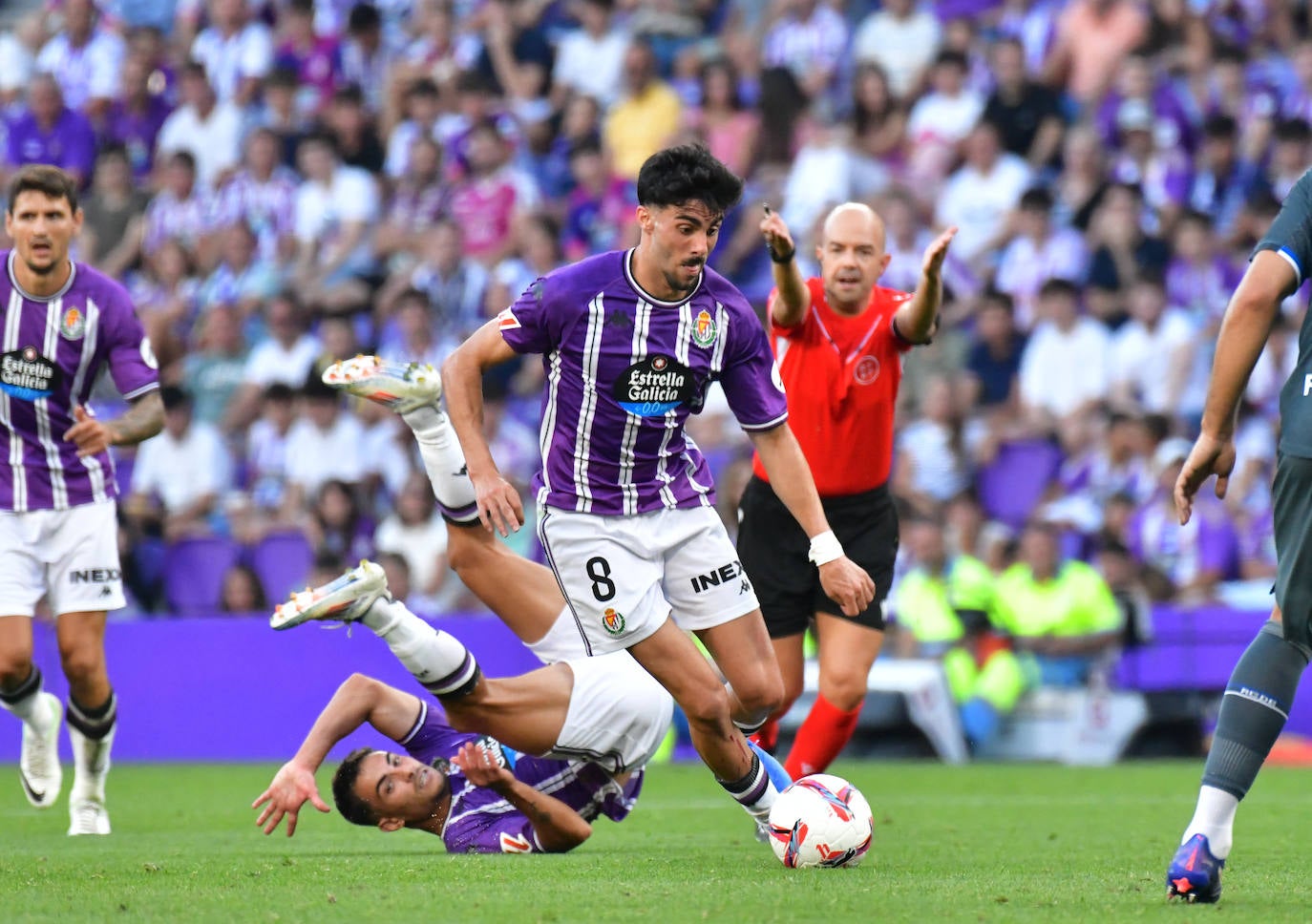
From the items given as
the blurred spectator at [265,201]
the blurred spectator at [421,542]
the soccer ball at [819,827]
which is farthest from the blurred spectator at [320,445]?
the soccer ball at [819,827]

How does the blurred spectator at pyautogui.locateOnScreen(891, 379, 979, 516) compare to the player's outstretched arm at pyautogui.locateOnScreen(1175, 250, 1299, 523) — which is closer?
the player's outstretched arm at pyautogui.locateOnScreen(1175, 250, 1299, 523)

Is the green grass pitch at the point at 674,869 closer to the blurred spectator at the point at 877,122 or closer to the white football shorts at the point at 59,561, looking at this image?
the white football shorts at the point at 59,561

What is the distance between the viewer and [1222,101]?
16.0 metres

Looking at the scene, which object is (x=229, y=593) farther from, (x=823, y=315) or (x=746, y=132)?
(x=823, y=315)

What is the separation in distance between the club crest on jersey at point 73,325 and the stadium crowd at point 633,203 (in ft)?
17.9

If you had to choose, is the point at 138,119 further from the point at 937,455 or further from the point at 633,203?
the point at 937,455

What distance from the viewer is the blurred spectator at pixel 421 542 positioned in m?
14.6

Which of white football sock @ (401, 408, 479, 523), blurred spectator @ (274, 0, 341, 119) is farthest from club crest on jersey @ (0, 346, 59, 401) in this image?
blurred spectator @ (274, 0, 341, 119)

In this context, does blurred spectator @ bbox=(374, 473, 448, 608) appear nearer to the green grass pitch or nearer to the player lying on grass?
the green grass pitch

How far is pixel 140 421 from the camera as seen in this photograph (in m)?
8.36

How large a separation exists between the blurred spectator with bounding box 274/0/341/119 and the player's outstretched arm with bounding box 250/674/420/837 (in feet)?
42.8

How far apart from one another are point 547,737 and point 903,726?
7144 mm

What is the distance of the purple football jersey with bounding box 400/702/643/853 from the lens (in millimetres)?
7266

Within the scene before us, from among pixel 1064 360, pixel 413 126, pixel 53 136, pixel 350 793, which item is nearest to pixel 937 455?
pixel 1064 360
